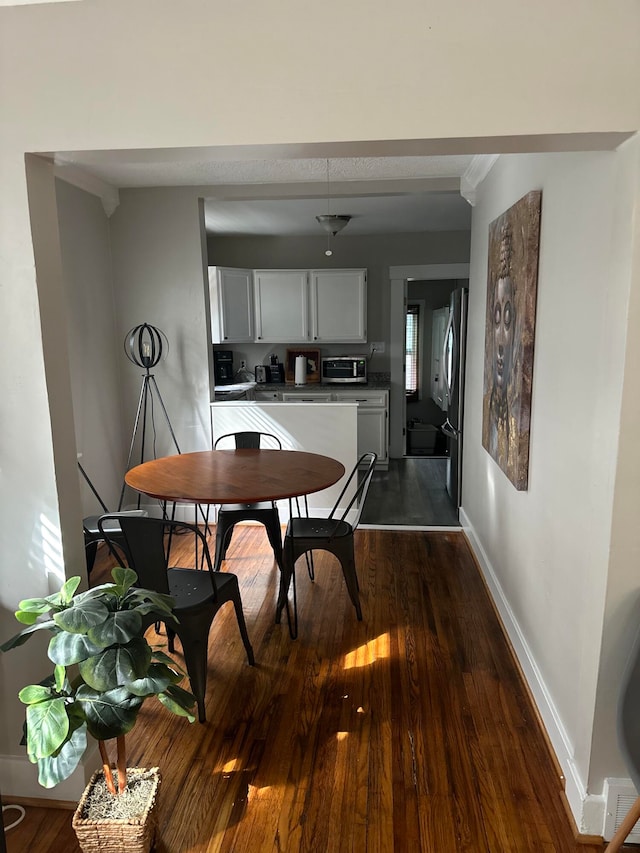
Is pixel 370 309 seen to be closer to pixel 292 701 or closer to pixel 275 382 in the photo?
pixel 275 382

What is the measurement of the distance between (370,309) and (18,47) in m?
5.31

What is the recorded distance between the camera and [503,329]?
2951mm

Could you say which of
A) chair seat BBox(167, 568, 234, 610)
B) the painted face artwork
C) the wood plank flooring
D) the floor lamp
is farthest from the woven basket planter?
the floor lamp

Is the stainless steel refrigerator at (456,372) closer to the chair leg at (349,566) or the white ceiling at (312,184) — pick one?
the white ceiling at (312,184)

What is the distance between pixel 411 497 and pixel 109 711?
4.00 m

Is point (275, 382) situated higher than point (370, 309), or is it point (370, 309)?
point (370, 309)

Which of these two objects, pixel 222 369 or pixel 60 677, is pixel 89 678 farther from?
pixel 222 369

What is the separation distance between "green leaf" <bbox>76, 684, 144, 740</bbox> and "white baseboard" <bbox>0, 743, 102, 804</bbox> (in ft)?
2.05

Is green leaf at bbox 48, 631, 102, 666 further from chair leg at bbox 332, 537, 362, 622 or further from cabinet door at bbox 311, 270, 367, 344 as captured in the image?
cabinet door at bbox 311, 270, 367, 344

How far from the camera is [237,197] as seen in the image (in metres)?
4.32

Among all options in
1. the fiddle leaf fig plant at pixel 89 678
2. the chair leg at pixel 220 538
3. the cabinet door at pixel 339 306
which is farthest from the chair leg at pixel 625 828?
the cabinet door at pixel 339 306

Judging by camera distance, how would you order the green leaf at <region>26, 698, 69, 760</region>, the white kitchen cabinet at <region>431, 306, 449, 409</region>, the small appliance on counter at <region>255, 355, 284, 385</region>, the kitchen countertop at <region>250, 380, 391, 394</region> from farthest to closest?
the white kitchen cabinet at <region>431, 306, 449, 409</region> → the small appliance on counter at <region>255, 355, 284, 385</region> → the kitchen countertop at <region>250, 380, 391, 394</region> → the green leaf at <region>26, 698, 69, 760</region>

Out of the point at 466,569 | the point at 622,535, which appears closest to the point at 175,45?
the point at 622,535

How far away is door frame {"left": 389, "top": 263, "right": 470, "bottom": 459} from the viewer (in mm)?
6527
